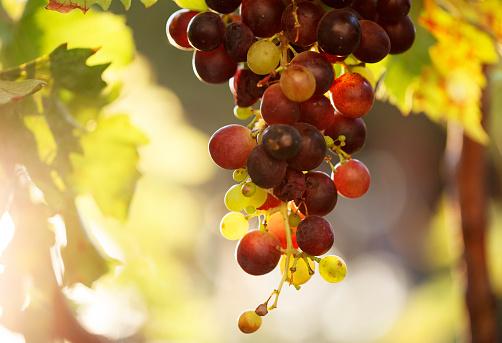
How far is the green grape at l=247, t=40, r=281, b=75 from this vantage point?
1.28 ft

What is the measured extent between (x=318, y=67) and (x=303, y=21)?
0.04 m

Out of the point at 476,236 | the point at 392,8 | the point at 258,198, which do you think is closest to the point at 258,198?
the point at 258,198

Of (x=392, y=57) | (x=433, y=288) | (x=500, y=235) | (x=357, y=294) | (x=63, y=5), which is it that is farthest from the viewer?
(x=357, y=294)

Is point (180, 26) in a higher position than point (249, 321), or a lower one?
higher

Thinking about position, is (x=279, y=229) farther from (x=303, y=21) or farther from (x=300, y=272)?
(x=303, y=21)

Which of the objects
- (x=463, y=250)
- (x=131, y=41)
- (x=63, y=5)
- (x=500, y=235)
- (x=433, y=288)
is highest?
(x=63, y=5)

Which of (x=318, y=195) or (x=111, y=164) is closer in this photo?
(x=318, y=195)

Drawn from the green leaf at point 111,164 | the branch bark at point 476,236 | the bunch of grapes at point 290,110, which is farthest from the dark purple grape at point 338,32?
the branch bark at point 476,236

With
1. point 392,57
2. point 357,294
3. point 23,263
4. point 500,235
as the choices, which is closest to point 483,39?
point 392,57

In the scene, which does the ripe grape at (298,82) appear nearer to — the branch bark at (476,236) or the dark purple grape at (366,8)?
the dark purple grape at (366,8)

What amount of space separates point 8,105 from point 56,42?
0.13 metres

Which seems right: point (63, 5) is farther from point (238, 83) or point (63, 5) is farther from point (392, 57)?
point (392, 57)

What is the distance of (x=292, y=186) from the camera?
384 millimetres

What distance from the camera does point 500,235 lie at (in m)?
2.30
